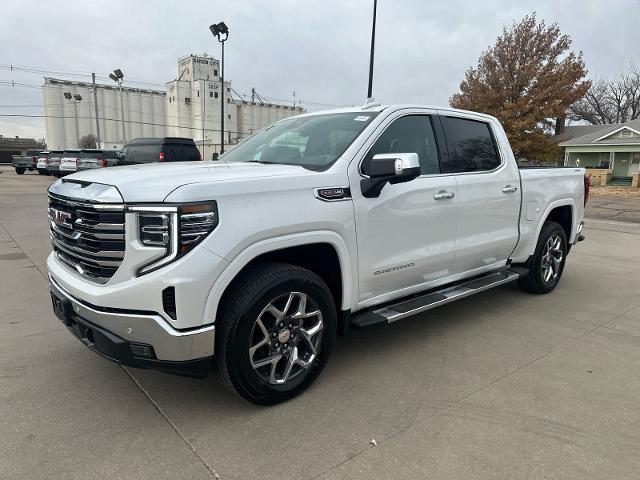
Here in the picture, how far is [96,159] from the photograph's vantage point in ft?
76.8

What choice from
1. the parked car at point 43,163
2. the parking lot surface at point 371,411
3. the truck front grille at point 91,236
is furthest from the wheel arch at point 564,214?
the parked car at point 43,163

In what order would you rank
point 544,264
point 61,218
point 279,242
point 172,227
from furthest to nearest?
point 544,264 < point 61,218 < point 279,242 < point 172,227

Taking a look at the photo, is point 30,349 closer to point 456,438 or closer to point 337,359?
point 337,359

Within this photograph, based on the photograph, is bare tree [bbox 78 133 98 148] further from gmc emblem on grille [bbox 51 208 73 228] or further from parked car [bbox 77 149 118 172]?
gmc emblem on grille [bbox 51 208 73 228]

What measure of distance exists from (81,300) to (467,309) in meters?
3.67

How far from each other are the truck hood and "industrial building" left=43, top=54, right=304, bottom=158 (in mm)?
87281

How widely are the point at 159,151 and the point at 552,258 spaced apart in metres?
12.2

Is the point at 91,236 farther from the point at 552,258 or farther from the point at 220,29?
the point at 220,29

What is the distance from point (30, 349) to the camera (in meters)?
3.88

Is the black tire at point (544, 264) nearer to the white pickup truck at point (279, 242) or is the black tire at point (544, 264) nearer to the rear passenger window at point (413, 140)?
the white pickup truck at point (279, 242)

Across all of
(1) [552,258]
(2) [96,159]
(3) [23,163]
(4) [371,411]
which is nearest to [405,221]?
(4) [371,411]

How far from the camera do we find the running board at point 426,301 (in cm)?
346

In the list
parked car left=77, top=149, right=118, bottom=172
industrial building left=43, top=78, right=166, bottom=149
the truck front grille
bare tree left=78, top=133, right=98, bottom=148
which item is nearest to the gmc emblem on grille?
the truck front grille

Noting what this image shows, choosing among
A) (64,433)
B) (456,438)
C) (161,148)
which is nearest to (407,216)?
(456,438)
